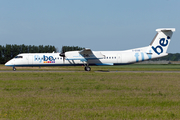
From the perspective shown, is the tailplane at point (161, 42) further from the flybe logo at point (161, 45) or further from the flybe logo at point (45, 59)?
the flybe logo at point (45, 59)

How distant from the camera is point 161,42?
111 ft

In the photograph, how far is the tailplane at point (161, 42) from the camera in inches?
1326

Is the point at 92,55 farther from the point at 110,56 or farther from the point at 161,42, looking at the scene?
the point at 161,42

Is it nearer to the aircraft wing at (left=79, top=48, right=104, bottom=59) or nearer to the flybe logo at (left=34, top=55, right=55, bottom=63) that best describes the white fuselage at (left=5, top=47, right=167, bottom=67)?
the flybe logo at (left=34, top=55, right=55, bottom=63)

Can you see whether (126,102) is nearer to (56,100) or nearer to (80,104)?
(80,104)

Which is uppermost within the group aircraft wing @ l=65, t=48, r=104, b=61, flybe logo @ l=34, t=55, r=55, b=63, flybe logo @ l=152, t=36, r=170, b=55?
flybe logo @ l=152, t=36, r=170, b=55

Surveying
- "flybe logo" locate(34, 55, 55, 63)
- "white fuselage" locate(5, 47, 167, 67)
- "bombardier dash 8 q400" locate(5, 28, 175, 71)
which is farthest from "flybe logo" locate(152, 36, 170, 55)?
"flybe logo" locate(34, 55, 55, 63)

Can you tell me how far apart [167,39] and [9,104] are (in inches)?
1186

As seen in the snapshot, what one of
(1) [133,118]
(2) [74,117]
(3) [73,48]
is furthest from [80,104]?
(3) [73,48]

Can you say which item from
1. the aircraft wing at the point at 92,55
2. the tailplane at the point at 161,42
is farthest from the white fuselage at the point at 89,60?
the tailplane at the point at 161,42

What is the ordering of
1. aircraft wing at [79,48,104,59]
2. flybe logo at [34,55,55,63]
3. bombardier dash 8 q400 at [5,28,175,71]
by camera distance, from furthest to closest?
flybe logo at [34,55,55,63] → bombardier dash 8 q400 at [5,28,175,71] → aircraft wing at [79,48,104,59]

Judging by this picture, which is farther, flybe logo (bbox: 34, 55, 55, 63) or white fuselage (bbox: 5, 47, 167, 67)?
flybe logo (bbox: 34, 55, 55, 63)

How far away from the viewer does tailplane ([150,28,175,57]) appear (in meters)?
33.7

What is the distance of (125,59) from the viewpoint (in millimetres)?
33844
